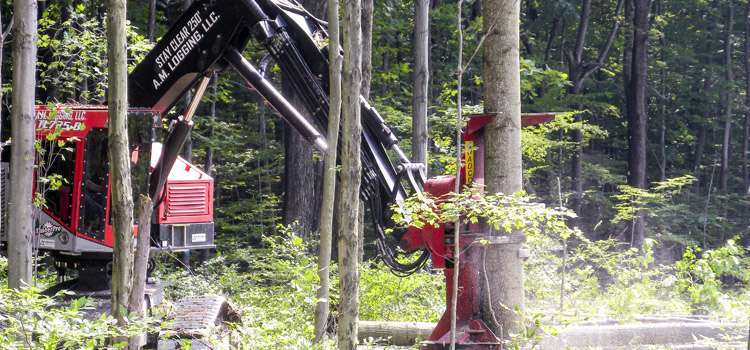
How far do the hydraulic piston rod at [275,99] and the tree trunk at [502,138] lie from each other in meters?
1.59

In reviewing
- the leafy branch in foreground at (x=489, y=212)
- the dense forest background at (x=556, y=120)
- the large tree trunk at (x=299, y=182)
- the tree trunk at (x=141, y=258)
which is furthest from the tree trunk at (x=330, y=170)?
the large tree trunk at (x=299, y=182)

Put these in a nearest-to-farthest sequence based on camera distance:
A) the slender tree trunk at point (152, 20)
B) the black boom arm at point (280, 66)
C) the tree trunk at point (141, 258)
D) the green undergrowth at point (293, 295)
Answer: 1. the tree trunk at point (141, 258)
2. the green undergrowth at point (293, 295)
3. the black boom arm at point (280, 66)
4. the slender tree trunk at point (152, 20)

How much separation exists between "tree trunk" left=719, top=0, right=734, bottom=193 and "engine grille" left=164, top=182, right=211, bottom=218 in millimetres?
22482

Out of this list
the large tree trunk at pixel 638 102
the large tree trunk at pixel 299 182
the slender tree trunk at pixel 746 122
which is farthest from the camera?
the slender tree trunk at pixel 746 122

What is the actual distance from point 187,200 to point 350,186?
269 centimetres

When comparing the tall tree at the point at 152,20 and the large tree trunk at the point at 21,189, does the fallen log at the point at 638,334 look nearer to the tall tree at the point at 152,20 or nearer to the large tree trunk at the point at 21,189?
the large tree trunk at the point at 21,189

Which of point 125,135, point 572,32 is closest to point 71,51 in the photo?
point 125,135

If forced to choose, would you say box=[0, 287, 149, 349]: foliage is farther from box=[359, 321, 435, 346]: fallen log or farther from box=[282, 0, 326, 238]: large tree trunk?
box=[282, 0, 326, 238]: large tree trunk

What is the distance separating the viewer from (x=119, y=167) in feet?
19.1

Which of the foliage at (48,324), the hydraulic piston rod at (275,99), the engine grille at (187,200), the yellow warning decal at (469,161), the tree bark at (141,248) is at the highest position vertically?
the hydraulic piston rod at (275,99)

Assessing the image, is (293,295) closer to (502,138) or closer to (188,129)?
(502,138)

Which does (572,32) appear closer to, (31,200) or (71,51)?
(71,51)

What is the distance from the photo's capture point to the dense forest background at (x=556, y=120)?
49.0 feet

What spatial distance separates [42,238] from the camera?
8305mm
